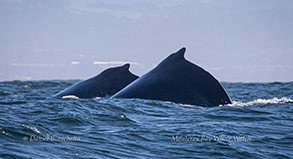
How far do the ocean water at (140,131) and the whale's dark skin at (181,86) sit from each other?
13.0 inches

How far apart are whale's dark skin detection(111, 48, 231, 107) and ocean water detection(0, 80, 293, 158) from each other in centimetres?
33

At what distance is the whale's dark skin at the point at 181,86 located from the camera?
11969 millimetres

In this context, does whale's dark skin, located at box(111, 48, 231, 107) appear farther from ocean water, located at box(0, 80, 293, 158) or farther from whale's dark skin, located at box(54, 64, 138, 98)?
whale's dark skin, located at box(54, 64, 138, 98)

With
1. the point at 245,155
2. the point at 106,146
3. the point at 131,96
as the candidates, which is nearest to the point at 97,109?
the point at 131,96

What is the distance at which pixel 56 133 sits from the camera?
26.5 feet

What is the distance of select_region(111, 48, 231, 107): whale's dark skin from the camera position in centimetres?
1197

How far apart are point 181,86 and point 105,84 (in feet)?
11.5

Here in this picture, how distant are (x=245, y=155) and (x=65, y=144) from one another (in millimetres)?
2803

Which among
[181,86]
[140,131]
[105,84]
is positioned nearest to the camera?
[140,131]

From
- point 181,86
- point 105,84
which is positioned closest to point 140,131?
point 181,86

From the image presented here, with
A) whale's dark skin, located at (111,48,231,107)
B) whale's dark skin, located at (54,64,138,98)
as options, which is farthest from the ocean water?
whale's dark skin, located at (54,64,138,98)

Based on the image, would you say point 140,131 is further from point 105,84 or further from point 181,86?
point 105,84

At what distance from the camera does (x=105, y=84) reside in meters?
14.8

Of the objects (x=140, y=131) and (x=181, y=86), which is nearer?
(x=140, y=131)
